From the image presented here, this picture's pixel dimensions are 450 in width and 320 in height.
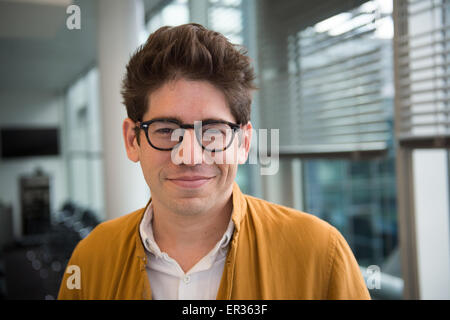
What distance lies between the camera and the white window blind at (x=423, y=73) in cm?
91

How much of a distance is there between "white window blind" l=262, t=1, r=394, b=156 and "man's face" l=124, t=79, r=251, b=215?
0.64 feet

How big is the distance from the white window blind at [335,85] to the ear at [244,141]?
103 mm

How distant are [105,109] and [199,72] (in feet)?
0.94

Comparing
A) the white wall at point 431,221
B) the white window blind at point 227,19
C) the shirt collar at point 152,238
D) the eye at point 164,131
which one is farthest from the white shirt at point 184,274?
the white wall at point 431,221

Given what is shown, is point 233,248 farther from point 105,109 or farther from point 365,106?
point 365,106

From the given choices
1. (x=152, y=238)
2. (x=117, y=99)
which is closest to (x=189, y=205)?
(x=152, y=238)

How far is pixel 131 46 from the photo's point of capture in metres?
0.73

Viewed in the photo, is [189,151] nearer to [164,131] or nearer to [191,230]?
[164,131]

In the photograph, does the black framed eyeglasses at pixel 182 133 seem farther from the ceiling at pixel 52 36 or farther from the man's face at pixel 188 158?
the ceiling at pixel 52 36

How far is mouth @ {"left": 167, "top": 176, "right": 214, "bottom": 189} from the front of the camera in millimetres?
601

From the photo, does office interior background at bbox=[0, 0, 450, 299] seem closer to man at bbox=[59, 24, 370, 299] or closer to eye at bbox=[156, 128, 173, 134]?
man at bbox=[59, 24, 370, 299]

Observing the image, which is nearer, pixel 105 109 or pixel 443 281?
pixel 105 109

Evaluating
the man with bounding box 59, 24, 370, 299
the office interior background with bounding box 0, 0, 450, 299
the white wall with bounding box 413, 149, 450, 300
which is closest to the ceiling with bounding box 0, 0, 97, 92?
the office interior background with bounding box 0, 0, 450, 299
